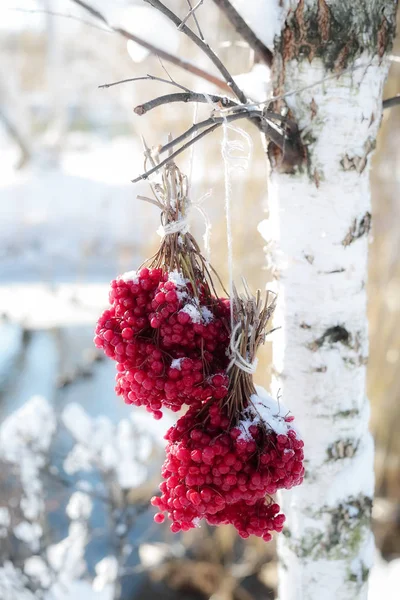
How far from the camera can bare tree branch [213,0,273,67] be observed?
0.63 m

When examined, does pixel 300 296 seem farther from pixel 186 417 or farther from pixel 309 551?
pixel 309 551

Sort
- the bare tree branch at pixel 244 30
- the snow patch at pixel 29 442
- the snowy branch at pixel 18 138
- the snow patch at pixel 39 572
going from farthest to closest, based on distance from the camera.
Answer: the snowy branch at pixel 18 138 → the snow patch at pixel 29 442 → the snow patch at pixel 39 572 → the bare tree branch at pixel 244 30

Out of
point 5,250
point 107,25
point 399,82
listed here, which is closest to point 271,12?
point 107,25

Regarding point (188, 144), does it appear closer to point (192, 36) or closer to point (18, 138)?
point (192, 36)

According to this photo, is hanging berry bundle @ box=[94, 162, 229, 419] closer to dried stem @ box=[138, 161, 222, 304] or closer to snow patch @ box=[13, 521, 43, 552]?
dried stem @ box=[138, 161, 222, 304]

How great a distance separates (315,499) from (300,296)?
28 cm

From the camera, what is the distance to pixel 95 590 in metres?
1.33

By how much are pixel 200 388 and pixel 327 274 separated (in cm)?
26

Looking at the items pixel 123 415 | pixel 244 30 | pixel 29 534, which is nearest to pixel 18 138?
pixel 123 415

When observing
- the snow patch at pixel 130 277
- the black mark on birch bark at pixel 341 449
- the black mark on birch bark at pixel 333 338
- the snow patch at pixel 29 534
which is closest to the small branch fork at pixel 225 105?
the snow patch at pixel 130 277

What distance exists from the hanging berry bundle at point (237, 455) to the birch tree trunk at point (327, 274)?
14 centimetres

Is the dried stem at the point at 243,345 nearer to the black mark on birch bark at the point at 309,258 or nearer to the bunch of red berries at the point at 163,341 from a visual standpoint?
the bunch of red berries at the point at 163,341

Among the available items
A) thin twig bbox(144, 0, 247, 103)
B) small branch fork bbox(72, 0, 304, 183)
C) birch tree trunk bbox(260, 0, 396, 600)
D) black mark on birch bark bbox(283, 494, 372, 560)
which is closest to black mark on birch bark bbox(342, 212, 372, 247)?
birch tree trunk bbox(260, 0, 396, 600)

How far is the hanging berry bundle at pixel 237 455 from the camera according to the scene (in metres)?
0.52
